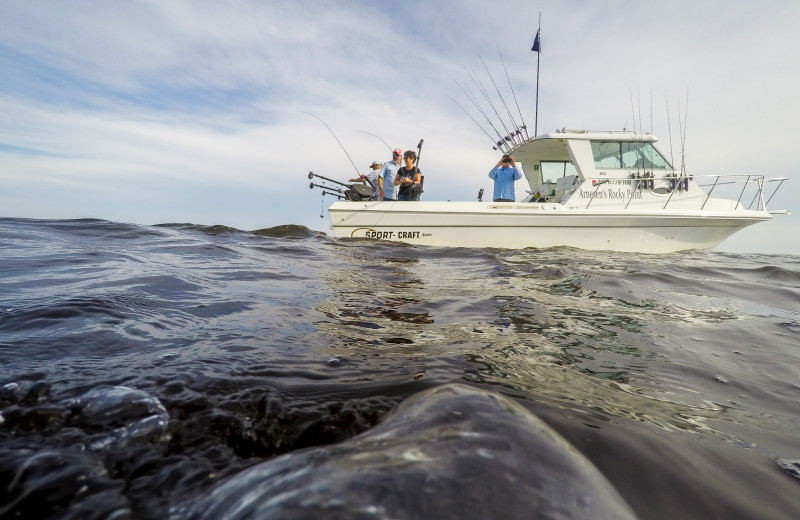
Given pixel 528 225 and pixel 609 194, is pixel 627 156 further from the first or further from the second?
pixel 528 225

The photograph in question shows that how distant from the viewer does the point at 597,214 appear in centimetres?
815

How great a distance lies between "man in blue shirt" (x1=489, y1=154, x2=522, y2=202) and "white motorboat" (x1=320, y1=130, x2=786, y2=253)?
0.41 meters

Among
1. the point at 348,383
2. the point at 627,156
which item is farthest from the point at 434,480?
the point at 627,156

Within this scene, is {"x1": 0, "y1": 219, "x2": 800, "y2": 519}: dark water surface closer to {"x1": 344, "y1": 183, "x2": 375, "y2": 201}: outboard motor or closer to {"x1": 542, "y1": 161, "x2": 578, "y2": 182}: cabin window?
{"x1": 344, "y1": 183, "x2": 375, "y2": 201}: outboard motor

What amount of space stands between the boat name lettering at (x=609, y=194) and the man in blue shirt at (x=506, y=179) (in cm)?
160

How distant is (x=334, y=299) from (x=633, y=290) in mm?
2859

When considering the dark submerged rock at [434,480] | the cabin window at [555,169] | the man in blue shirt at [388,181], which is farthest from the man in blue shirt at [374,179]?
the dark submerged rock at [434,480]

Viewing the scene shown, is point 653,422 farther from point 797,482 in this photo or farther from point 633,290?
point 633,290

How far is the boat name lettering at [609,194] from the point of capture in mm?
8703

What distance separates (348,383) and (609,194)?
9.06 m

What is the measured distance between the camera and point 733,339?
91.9 inches

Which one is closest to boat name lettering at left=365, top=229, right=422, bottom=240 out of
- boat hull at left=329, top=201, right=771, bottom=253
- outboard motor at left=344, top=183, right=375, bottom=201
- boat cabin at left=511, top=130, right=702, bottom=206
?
boat hull at left=329, top=201, right=771, bottom=253

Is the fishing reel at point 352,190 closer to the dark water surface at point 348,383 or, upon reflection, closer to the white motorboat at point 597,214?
the white motorboat at point 597,214

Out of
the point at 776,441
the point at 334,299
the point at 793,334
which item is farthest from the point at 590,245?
the point at 776,441
